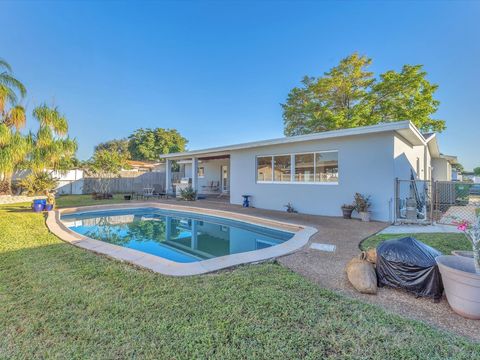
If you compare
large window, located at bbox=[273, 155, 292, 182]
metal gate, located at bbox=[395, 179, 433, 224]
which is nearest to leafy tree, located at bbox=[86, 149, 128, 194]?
large window, located at bbox=[273, 155, 292, 182]

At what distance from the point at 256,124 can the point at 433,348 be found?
66.5 ft

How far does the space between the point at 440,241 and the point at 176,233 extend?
7.76 m

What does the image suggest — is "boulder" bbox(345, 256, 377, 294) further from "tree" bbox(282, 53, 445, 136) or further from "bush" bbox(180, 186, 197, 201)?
"tree" bbox(282, 53, 445, 136)

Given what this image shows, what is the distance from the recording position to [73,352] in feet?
7.00

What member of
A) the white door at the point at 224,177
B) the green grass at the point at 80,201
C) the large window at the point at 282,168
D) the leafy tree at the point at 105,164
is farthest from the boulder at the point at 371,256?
the leafy tree at the point at 105,164

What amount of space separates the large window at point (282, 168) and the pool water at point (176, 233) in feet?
10.4

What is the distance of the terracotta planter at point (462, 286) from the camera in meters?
2.59

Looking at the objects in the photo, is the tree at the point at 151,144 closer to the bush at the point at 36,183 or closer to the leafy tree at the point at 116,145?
the leafy tree at the point at 116,145

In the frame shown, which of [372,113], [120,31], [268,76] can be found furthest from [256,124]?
[120,31]

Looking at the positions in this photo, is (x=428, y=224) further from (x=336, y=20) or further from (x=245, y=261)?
(x=336, y=20)

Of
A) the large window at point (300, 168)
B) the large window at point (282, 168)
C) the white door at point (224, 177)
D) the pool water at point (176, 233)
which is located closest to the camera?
the pool water at point (176, 233)

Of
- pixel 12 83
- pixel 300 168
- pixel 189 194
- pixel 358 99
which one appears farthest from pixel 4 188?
pixel 358 99

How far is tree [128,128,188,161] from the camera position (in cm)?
3547

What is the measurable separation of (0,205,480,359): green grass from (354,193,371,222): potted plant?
5.92 m
